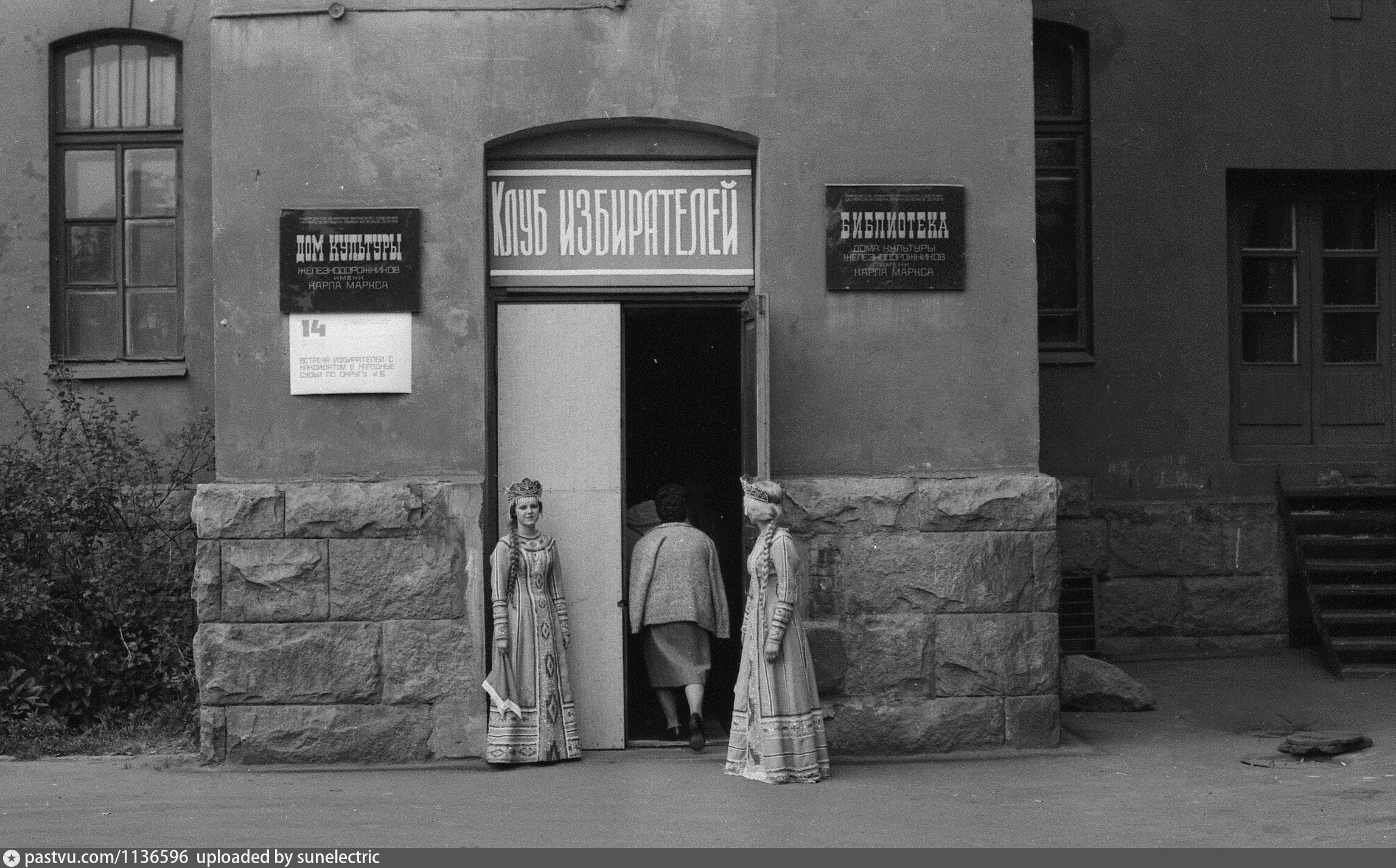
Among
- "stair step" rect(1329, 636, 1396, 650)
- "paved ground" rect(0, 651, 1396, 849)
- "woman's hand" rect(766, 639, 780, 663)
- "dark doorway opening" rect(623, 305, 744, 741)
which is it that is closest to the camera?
"paved ground" rect(0, 651, 1396, 849)

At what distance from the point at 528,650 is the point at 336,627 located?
1.09m

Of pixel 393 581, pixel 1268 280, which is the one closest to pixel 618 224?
pixel 393 581

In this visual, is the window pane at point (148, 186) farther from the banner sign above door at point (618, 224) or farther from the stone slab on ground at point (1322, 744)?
the stone slab on ground at point (1322, 744)

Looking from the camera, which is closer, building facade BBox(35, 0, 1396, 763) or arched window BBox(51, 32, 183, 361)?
building facade BBox(35, 0, 1396, 763)

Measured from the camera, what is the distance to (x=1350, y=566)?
1142 centimetres

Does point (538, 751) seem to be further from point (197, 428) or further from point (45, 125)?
point (45, 125)

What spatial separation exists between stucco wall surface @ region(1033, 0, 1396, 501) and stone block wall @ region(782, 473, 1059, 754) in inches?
131

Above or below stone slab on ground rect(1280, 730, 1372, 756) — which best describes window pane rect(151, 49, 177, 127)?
above

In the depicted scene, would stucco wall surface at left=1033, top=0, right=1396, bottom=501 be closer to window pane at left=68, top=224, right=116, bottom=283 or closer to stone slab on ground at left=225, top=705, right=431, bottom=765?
stone slab on ground at left=225, top=705, right=431, bottom=765

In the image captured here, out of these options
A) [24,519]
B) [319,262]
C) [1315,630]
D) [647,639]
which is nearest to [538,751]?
[647,639]

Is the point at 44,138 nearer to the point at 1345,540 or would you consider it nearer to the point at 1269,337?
the point at 1269,337

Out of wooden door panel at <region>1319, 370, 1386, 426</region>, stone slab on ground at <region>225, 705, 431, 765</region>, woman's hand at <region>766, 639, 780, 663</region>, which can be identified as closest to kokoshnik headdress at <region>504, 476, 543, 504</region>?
stone slab on ground at <region>225, 705, 431, 765</region>

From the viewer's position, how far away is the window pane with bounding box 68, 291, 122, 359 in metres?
11.0

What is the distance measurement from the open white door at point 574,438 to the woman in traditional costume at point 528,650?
260mm
